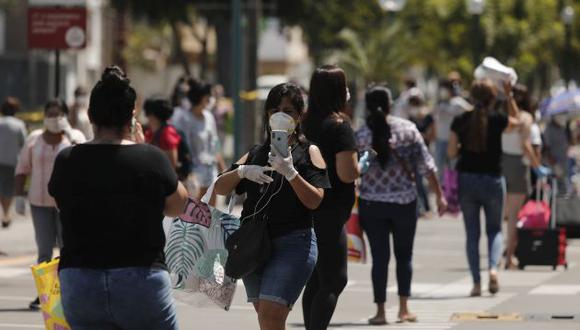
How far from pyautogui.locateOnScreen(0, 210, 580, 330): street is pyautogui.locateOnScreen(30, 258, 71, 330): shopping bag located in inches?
149

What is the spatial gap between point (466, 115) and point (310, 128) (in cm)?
430

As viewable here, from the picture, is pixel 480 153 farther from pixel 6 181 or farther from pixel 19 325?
pixel 6 181

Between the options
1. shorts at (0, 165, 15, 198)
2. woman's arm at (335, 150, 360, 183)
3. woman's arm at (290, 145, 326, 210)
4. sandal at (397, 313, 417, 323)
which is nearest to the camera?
woman's arm at (290, 145, 326, 210)

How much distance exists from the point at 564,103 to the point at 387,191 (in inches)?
439

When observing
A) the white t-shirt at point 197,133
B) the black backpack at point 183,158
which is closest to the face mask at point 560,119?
the white t-shirt at point 197,133

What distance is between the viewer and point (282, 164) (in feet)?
27.6

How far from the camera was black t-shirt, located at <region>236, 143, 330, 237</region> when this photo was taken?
8742 mm

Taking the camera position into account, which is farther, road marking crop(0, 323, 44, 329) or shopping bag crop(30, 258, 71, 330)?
road marking crop(0, 323, 44, 329)

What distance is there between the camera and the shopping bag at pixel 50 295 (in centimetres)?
828

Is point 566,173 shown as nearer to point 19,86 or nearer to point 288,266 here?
point 288,266

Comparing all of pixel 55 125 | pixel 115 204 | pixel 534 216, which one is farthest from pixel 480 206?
pixel 115 204

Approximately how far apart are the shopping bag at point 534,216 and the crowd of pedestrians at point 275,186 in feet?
0.47

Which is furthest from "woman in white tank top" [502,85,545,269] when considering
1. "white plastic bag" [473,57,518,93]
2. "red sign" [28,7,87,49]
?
"red sign" [28,7,87,49]

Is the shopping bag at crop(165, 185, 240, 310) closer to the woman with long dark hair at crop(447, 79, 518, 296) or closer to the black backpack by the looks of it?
the woman with long dark hair at crop(447, 79, 518, 296)
